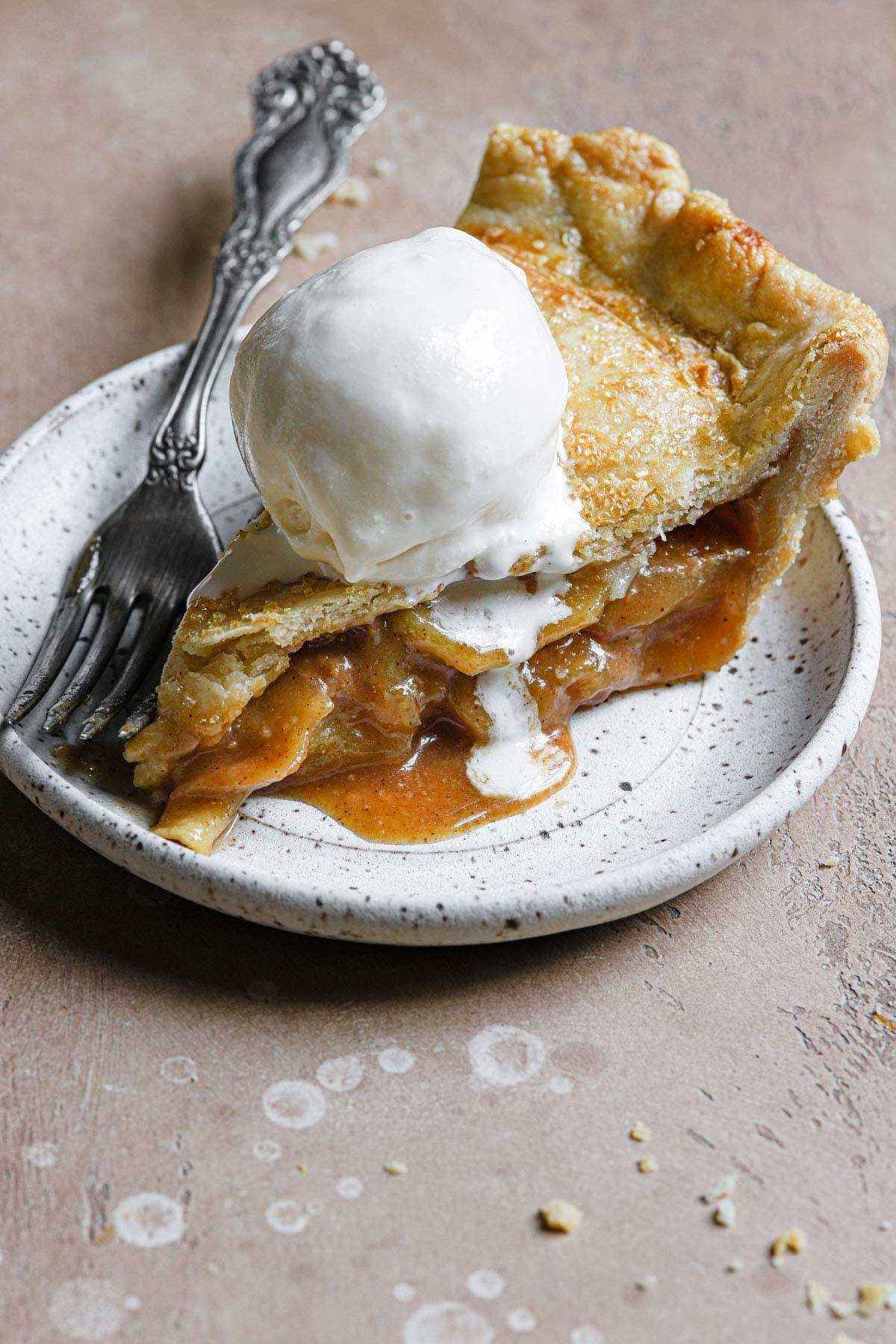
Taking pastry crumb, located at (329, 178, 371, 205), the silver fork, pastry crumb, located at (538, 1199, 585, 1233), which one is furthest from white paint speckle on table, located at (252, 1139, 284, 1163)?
pastry crumb, located at (329, 178, 371, 205)

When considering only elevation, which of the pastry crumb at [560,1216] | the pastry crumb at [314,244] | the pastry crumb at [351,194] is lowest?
the pastry crumb at [560,1216]

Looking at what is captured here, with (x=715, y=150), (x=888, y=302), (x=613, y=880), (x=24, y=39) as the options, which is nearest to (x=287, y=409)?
(x=613, y=880)

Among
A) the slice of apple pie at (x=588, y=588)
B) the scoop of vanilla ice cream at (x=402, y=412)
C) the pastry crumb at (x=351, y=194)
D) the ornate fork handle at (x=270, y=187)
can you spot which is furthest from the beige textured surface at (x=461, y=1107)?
the pastry crumb at (x=351, y=194)

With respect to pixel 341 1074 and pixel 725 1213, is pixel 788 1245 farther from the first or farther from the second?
pixel 341 1074

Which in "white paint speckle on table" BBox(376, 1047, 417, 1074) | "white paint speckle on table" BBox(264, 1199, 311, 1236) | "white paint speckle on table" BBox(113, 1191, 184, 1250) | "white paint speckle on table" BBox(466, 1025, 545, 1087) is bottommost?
"white paint speckle on table" BBox(113, 1191, 184, 1250)

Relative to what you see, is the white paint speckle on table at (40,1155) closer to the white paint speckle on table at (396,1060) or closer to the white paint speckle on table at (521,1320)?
the white paint speckle on table at (396,1060)

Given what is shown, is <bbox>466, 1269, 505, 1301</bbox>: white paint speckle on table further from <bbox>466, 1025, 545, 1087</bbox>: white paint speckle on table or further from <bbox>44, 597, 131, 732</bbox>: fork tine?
<bbox>44, 597, 131, 732</bbox>: fork tine
